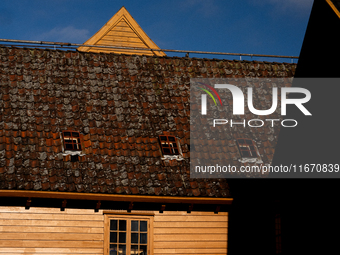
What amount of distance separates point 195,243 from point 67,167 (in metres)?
4.39

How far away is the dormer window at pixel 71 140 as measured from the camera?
15.6 metres

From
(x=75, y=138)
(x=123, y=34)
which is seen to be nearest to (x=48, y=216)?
(x=75, y=138)

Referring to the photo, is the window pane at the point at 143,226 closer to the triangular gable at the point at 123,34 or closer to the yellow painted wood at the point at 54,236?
the yellow painted wood at the point at 54,236

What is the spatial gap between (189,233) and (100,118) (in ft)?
15.3

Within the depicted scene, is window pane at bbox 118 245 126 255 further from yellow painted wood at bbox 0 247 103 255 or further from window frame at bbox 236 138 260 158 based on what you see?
window frame at bbox 236 138 260 158

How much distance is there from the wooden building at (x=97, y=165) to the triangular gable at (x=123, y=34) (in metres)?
4.88

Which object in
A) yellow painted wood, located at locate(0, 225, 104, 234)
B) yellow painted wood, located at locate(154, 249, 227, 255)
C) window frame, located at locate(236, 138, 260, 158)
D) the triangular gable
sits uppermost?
the triangular gable

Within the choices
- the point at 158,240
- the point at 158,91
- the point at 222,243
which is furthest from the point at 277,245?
the point at 158,91

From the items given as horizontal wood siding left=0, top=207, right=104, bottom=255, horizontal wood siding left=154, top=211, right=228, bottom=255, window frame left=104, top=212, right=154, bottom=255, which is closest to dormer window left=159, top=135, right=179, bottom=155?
horizontal wood siding left=154, top=211, right=228, bottom=255

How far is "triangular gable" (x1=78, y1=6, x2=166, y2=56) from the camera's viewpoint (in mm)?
23188

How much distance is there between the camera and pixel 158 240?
15.1 metres

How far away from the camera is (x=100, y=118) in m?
16.7

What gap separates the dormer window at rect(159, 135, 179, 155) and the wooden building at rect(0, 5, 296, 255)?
0.08m

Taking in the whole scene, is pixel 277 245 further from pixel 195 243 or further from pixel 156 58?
pixel 156 58
